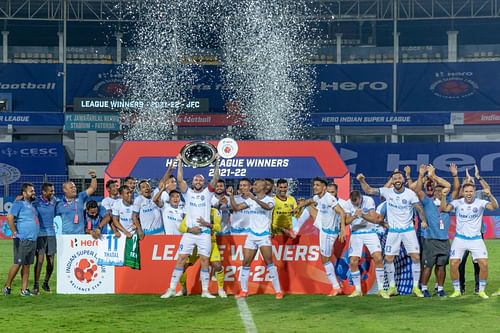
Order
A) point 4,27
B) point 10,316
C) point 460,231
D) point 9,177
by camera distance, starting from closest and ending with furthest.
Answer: point 10,316 < point 460,231 < point 9,177 < point 4,27

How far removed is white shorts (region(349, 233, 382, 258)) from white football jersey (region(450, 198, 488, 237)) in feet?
4.36

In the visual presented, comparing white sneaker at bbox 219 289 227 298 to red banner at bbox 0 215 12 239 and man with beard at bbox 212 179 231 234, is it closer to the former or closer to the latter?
man with beard at bbox 212 179 231 234

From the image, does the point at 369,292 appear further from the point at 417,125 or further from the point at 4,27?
the point at 4,27

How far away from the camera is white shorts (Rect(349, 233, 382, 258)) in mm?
15977

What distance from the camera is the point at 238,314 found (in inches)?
544

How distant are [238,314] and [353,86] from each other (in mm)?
35534

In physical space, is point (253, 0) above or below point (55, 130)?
above

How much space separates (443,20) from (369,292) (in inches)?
1460

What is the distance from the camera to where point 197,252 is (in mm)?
16078

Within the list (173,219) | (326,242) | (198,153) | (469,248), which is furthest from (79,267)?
(469,248)

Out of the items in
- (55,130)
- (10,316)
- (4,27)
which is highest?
(4,27)

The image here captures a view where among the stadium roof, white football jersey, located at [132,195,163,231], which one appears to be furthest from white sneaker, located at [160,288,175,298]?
the stadium roof

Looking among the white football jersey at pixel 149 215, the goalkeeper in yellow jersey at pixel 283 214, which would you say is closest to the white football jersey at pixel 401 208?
the goalkeeper in yellow jersey at pixel 283 214

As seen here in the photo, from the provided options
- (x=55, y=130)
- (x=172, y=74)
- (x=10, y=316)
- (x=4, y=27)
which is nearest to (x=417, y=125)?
(x=172, y=74)
